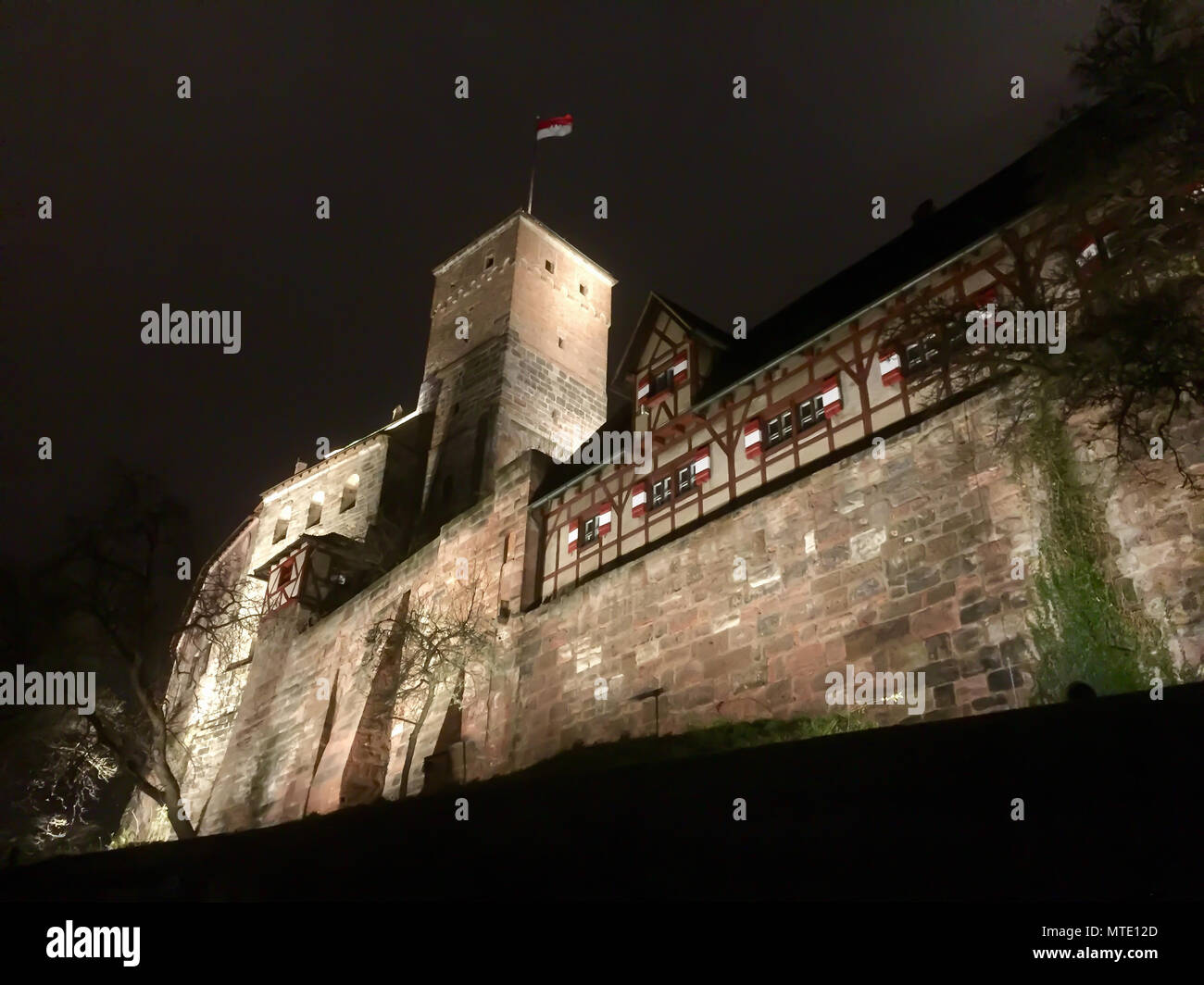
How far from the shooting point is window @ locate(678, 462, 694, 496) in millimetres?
16312

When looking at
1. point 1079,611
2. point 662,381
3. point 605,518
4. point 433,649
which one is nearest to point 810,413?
point 662,381

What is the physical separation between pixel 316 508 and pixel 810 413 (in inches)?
928

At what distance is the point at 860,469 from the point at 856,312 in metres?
2.44

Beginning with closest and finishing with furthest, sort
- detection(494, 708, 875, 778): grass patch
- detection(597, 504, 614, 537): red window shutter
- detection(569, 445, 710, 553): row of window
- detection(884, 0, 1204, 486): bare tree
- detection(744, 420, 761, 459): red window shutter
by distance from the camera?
detection(884, 0, 1204, 486): bare tree → detection(494, 708, 875, 778): grass patch → detection(744, 420, 761, 459): red window shutter → detection(569, 445, 710, 553): row of window → detection(597, 504, 614, 537): red window shutter

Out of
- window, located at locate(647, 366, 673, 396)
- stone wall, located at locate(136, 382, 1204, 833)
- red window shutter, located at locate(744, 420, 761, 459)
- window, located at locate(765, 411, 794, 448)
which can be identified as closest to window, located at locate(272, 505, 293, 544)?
stone wall, located at locate(136, 382, 1204, 833)

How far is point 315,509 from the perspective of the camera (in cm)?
3406

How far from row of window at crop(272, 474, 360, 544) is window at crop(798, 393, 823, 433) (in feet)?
69.1

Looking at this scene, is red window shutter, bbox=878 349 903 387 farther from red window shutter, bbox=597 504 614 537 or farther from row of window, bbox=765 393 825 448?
red window shutter, bbox=597 504 614 537

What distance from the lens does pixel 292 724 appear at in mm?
22734
